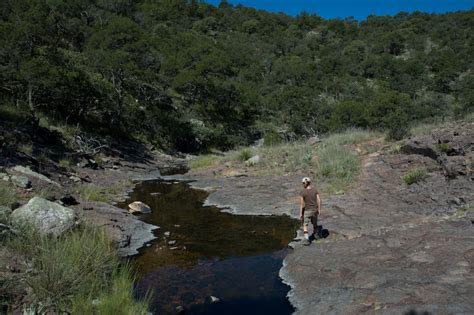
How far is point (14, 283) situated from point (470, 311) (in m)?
5.77

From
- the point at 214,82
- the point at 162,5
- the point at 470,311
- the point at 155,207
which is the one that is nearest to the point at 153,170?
the point at 155,207

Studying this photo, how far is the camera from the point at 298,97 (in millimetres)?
47531

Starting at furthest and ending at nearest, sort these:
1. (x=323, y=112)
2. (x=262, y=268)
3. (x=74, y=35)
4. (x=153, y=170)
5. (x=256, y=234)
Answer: (x=323, y=112)
(x=74, y=35)
(x=153, y=170)
(x=256, y=234)
(x=262, y=268)

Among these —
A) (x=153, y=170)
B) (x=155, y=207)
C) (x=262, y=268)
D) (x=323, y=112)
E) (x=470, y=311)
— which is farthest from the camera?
(x=323, y=112)

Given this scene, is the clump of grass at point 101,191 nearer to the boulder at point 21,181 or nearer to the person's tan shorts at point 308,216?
Result: the boulder at point 21,181

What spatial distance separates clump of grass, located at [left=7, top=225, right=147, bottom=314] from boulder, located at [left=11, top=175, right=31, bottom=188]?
485 centimetres

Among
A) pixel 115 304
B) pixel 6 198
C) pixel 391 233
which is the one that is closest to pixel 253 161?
pixel 391 233

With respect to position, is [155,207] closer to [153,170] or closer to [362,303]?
[362,303]

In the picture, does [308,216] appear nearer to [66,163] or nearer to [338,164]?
[338,164]

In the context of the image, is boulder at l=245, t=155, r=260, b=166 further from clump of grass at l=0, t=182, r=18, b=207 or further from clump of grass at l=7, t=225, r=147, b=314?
clump of grass at l=7, t=225, r=147, b=314

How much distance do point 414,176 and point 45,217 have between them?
36.6 feet

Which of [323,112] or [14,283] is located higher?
[323,112]

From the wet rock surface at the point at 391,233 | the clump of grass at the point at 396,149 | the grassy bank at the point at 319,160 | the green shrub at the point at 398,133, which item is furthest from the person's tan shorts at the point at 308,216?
the green shrub at the point at 398,133

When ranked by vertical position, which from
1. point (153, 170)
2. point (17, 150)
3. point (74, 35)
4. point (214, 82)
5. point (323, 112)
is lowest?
point (153, 170)
